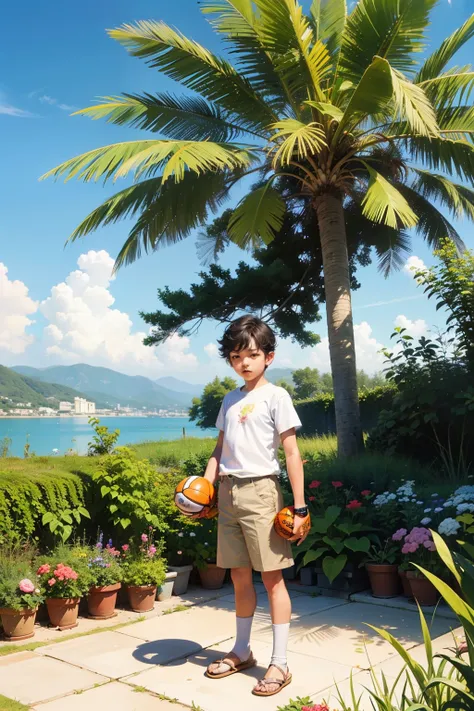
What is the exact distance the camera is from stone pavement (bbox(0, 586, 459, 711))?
3.42 m

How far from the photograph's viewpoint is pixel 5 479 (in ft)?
16.5

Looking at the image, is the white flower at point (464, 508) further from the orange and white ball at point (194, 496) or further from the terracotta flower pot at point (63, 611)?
the terracotta flower pot at point (63, 611)

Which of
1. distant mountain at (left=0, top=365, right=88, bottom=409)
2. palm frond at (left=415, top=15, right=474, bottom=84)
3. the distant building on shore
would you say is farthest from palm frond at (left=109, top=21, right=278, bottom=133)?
distant mountain at (left=0, top=365, right=88, bottom=409)

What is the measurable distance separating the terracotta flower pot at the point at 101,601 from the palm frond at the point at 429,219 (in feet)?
29.3

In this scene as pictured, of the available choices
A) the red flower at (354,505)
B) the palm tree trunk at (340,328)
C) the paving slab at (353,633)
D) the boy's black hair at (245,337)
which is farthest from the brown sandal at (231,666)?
the palm tree trunk at (340,328)

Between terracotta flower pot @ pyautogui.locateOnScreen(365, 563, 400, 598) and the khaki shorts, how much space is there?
78.3 inches

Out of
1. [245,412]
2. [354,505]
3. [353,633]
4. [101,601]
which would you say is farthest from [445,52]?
[101,601]

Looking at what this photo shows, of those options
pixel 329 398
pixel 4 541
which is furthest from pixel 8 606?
pixel 329 398

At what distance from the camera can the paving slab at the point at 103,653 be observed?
3.89 metres

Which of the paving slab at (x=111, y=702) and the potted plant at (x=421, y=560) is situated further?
the potted plant at (x=421, y=560)

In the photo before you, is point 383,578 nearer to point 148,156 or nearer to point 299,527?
point 299,527

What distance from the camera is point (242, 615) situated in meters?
3.73

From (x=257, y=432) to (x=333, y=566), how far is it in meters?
2.21

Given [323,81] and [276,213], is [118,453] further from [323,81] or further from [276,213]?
[323,81]
